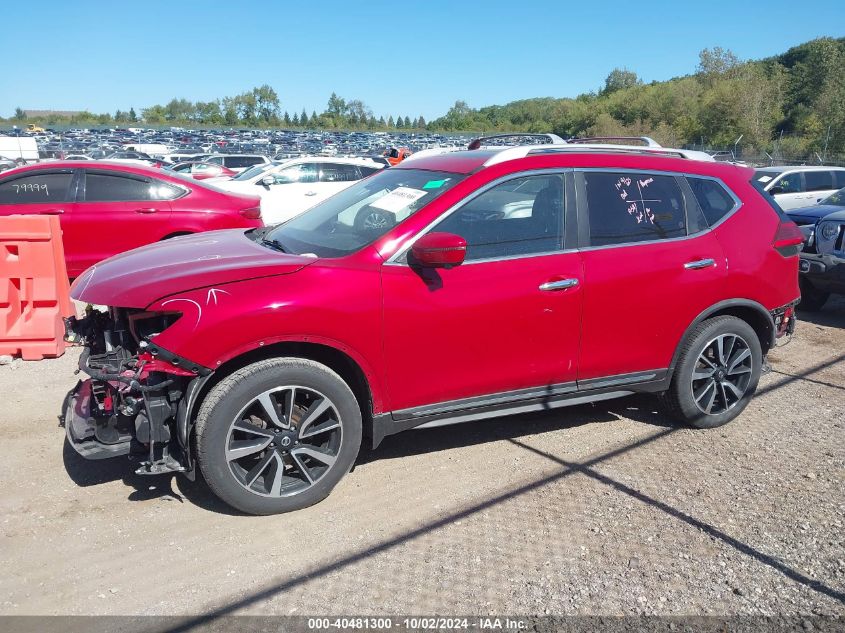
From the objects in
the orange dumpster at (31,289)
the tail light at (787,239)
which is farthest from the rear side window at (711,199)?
the orange dumpster at (31,289)

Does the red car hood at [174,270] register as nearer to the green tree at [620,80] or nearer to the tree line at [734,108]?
the tree line at [734,108]

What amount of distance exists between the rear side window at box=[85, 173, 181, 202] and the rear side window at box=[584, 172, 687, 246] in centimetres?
571

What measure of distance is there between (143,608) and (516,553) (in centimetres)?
169

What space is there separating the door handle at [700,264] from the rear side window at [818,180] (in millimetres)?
12326

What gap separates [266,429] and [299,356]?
0.41 m

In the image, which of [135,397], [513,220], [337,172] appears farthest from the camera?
[337,172]

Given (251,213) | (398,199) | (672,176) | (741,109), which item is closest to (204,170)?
(251,213)

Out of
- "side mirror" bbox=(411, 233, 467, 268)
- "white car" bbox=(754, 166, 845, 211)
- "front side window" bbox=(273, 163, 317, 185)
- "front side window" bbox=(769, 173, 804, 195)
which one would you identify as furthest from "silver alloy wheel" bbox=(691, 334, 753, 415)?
"front side window" bbox=(769, 173, 804, 195)

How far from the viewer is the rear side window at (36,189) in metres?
7.79

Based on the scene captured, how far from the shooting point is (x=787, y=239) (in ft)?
15.8

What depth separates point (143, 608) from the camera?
9.41 ft

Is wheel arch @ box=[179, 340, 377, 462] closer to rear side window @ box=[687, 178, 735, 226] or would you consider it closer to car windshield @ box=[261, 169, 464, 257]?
car windshield @ box=[261, 169, 464, 257]

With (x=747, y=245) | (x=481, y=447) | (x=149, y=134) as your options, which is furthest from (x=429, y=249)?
(x=149, y=134)

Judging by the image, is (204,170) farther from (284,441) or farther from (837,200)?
(284,441)
